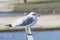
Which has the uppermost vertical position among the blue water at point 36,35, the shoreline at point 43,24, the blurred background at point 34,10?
the blurred background at point 34,10

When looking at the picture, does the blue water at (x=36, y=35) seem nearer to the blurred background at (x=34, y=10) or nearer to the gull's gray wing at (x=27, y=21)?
the blurred background at (x=34, y=10)

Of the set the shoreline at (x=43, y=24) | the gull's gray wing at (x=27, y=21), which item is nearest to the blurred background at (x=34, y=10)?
the shoreline at (x=43, y=24)

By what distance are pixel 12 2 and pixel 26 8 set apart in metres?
0.16

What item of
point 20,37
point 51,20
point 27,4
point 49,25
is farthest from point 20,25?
point 27,4

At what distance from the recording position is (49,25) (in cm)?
133

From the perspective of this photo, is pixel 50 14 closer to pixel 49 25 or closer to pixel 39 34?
pixel 49 25

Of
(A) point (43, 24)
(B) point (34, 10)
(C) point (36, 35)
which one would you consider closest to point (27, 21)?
(C) point (36, 35)

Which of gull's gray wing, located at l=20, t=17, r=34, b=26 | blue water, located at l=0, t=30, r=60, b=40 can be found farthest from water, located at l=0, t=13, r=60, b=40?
gull's gray wing, located at l=20, t=17, r=34, b=26

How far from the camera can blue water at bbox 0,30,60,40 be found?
1221 mm

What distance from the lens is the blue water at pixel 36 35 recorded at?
48.1 inches

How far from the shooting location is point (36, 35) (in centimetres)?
124

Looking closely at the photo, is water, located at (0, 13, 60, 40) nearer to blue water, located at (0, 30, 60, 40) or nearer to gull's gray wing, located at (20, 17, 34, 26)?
blue water, located at (0, 30, 60, 40)

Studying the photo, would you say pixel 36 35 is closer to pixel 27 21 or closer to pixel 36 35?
pixel 36 35

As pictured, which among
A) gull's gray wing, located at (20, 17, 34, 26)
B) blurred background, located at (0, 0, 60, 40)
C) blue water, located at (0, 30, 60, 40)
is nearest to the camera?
gull's gray wing, located at (20, 17, 34, 26)
